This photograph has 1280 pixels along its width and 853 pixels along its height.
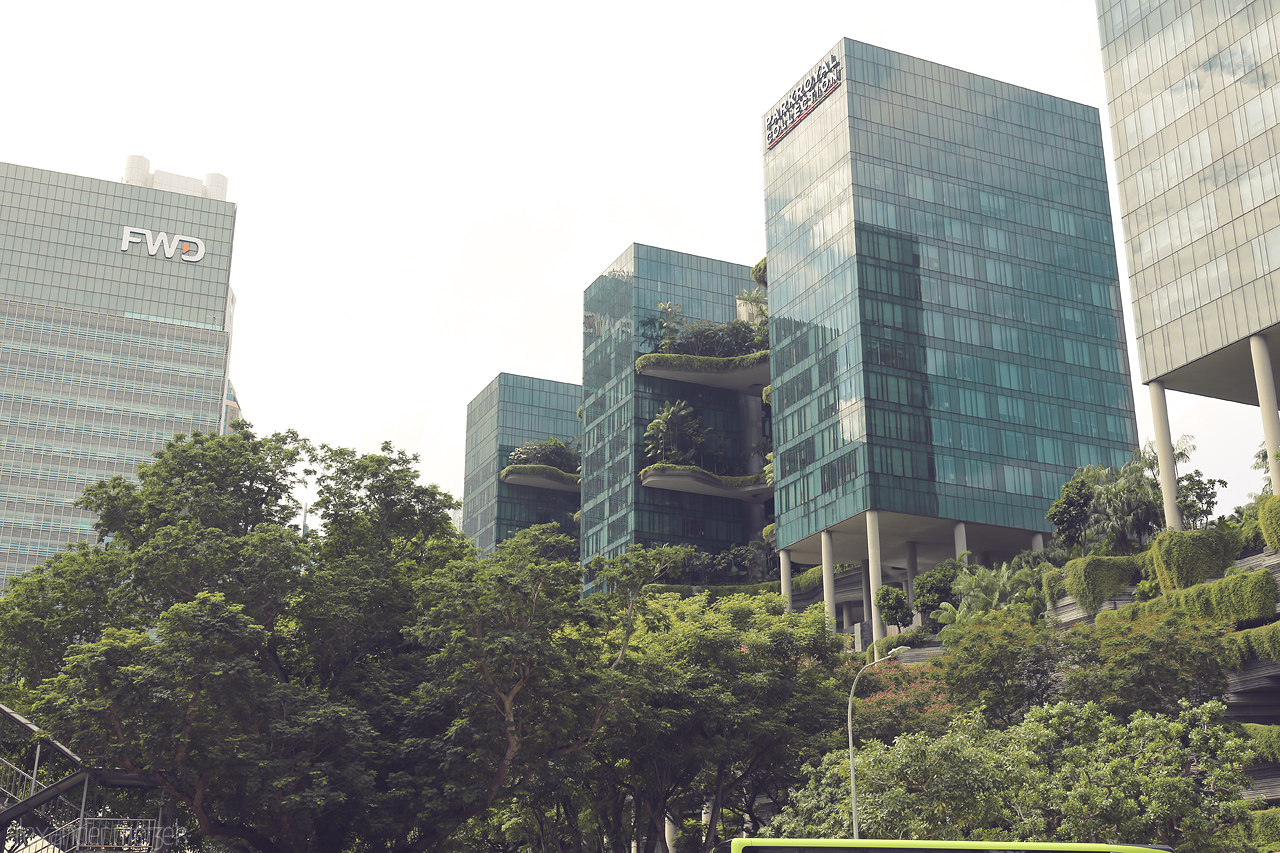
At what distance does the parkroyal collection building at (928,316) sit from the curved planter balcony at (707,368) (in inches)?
704

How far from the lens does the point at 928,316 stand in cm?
9144

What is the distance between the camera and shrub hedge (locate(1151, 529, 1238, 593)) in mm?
54500

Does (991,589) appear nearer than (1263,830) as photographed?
No

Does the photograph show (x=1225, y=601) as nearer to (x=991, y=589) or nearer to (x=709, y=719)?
(x=991, y=589)

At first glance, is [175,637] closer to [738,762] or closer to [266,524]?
[266,524]

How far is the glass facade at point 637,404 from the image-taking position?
4806 inches

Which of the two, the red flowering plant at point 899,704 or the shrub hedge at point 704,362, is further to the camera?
the shrub hedge at point 704,362

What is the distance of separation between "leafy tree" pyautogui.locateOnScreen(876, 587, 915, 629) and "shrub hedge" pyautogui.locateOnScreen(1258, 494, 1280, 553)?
106ft

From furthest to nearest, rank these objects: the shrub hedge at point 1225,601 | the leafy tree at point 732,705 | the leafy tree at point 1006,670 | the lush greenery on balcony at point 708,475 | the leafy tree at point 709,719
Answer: the lush greenery on balcony at point 708,475
the shrub hedge at point 1225,601
the leafy tree at point 1006,670
the leafy tree at point 732,705
the leafy tree at point 709,719

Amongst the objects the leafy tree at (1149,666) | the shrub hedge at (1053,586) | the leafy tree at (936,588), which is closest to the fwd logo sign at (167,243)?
the leafy tree at (936,588)

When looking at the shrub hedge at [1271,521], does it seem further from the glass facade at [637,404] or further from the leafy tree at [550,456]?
the leafy tree at [550,456]

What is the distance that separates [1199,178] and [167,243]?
13947 cm

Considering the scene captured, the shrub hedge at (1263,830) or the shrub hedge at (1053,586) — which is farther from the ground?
the shrub hedge at (1053,586)

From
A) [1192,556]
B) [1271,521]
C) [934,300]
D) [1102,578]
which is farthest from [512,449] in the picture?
[1271,521]
